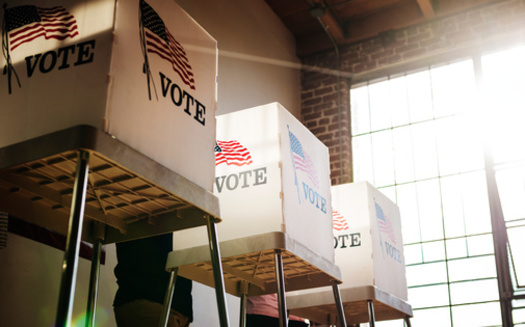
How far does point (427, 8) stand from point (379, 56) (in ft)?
1.86

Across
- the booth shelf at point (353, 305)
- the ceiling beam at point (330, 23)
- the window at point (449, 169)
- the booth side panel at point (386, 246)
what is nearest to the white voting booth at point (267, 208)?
the booth shelf at point (353, 305)

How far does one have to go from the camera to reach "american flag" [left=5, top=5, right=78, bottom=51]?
1.17 metres

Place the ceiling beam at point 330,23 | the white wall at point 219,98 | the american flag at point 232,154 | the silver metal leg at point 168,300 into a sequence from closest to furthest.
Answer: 1. the silver metal leg at point 168,300
2. the american flag at point 232,154
3. the white wall at point 219,98
4. the ceiling beam at point 330,23

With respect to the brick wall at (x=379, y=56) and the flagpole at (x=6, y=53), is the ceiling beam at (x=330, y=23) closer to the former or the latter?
the brick wall at (x=379, y=56)

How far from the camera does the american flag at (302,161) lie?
73.0 inches

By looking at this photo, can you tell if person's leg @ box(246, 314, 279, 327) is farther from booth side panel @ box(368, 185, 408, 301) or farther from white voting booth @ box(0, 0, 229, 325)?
white voting booth @ box(0, 0, 229, 325)

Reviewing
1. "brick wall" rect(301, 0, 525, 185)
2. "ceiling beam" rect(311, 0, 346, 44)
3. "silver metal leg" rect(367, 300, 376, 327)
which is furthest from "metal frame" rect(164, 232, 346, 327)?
"ceiling beam" rect(311, 0, 346, 44)

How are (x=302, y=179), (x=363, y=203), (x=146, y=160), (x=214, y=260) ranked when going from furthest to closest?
(x=363, y=203), (x=302, y=179), (x=214, y=260), (x=146, y=160)

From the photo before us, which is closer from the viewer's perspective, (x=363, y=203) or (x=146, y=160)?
(x=146, y=160)

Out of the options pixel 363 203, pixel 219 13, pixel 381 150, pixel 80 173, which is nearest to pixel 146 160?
pixel 80 173

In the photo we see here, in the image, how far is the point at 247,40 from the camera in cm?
482

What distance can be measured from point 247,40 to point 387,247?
2562 mm

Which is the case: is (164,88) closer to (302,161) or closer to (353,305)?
(302,161)

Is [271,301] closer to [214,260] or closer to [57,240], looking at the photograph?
[57,240]
